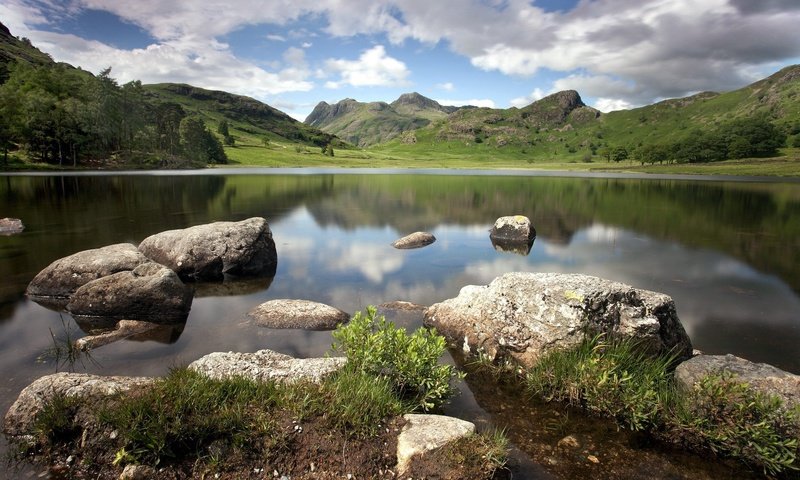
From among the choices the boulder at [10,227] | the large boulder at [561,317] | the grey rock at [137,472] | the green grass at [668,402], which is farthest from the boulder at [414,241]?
the boulder at [10,227]

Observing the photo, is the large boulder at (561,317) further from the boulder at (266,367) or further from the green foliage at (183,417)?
the green foliage at (183,417)

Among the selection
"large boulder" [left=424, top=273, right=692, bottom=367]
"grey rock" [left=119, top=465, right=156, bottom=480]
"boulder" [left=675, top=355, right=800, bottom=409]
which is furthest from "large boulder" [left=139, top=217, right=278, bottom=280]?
"boulder" [left=675, top=355, right=800, bottom=409]

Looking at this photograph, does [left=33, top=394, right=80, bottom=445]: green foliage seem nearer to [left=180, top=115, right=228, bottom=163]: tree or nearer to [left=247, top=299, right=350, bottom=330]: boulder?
[left=247, top=299, right=350, bottom=330]: boulder

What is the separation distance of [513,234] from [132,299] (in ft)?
86.1

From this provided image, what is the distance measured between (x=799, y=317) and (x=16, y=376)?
1097 inches

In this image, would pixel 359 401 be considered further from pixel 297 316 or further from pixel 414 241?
pixel 414 241

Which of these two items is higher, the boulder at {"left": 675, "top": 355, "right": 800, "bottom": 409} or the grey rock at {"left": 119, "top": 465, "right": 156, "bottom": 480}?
the boulder at {"left": 675, "top": 355, "right": 800, "bottom": 409}

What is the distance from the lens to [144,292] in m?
15.3

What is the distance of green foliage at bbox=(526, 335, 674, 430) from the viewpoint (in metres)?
9.24

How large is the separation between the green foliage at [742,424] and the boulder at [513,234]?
2243 cm

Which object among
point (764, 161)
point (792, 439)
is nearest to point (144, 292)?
point (792, 439)

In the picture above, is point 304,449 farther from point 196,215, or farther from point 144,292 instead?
point 196,215

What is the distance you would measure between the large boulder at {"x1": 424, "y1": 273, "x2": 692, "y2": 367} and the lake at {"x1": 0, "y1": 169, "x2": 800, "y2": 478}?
2217 millimetres

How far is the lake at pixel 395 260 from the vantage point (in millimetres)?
13633
